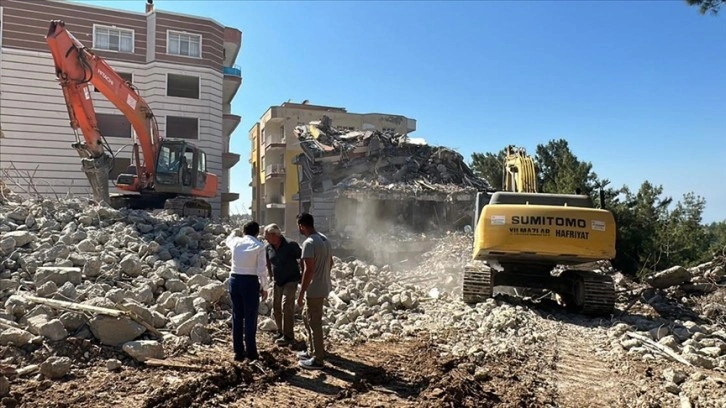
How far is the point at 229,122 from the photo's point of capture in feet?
109

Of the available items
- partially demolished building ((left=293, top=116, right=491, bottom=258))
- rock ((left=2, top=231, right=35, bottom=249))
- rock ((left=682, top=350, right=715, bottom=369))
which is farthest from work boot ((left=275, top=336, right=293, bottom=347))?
partially demolished building ((left=293, top=116, right=491, bottom=258))

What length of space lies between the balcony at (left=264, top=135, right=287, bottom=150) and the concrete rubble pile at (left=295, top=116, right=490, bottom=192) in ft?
51.2

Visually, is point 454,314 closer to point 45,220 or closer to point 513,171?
point 513,171

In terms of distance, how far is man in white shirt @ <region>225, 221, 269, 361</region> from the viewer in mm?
5523

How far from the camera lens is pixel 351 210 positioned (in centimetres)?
1944

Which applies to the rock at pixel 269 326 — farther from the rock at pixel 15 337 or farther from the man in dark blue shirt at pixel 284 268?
the rock at pixel 15 337

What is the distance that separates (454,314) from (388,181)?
11535mm

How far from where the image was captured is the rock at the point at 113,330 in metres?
5.77

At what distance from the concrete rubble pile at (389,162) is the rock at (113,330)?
13.6m

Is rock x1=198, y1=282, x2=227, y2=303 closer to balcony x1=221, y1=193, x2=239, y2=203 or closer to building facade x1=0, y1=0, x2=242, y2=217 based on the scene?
building facade x1=0, y1=0, x2=242, y2=217

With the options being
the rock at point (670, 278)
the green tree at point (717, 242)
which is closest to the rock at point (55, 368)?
the rock at point (670, 278)

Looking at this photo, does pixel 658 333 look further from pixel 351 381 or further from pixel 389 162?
pixel 389 162

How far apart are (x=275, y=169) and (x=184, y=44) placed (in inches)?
431

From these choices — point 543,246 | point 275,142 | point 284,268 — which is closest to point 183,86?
point 275,142
